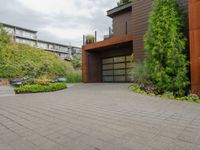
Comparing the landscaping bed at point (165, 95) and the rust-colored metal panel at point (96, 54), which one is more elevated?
the rust-colored metal panel at point (96, 54)

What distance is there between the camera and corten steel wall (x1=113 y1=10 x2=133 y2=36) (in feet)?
41.2

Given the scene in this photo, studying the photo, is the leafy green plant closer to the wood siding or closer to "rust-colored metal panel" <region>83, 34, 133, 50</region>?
the wood siding

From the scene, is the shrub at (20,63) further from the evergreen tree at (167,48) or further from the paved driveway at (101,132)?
the paved driveway at (101,132)

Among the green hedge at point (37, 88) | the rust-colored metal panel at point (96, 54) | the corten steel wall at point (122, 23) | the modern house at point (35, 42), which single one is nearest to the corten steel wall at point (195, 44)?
the rust-colored metal panel at point (96, 54)

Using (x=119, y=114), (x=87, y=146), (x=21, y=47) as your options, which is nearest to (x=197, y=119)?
(x=119, y=114)

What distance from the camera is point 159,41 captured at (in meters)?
6.88

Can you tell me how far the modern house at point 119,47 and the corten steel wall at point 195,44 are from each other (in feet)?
5.88

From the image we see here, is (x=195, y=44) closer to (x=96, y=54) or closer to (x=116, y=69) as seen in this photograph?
(x=116, y=69)

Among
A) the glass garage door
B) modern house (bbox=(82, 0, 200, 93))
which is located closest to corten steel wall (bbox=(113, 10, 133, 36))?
modern house (bbox=(82, 0, 200, 93))

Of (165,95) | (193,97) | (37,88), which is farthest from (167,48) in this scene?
(37,88)

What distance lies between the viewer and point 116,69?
1364cm

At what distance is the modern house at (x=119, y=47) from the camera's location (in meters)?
9.51

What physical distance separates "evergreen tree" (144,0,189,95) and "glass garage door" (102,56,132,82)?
17.4 ft

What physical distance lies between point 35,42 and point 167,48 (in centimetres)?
4372
